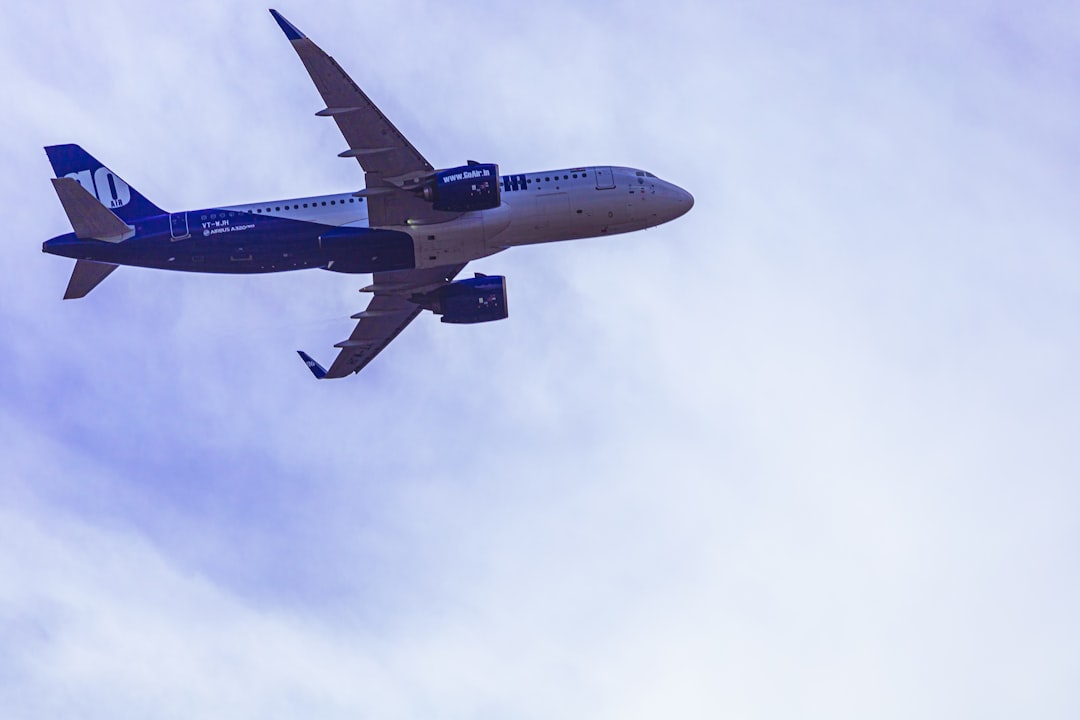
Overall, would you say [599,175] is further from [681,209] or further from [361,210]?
[361,210]

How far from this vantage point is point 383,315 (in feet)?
279

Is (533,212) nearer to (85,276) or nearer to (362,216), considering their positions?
(362,216)

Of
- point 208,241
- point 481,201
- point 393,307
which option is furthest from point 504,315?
point 208,241

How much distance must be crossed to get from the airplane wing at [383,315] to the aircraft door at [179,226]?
10.4 m

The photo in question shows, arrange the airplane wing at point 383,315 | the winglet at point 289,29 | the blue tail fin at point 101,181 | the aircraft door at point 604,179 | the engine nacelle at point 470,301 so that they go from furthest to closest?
the engine nacelle at point 470,301 → the airplane wing at point 383,315 → the aircraft door at point 604,179 → the blue tail fin at point 101,181 → the winglet at point 289,29

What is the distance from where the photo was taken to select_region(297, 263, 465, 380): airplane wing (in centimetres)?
8231

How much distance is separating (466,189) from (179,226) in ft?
43.4

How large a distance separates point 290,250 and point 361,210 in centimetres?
382

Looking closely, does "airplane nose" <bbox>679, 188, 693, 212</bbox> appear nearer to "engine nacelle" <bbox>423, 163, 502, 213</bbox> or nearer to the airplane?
the airplane

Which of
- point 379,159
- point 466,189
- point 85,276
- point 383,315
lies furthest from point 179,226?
point 383,315

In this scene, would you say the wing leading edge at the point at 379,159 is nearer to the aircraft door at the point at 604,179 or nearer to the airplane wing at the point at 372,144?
the airplane wing at the point at 372,144

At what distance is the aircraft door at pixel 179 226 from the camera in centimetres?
7400

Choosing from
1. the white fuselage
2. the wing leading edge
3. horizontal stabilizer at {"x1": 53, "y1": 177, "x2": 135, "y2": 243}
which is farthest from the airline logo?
the wing leading edge

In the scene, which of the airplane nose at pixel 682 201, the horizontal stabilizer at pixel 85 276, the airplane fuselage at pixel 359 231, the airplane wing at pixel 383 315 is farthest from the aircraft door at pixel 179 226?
the airplane nose at pixel 682 201
